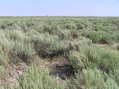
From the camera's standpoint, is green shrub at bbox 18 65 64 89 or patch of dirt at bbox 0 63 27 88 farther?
patch of dirt at bbox 0 63 27 88

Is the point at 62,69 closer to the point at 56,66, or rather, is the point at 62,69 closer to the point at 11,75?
the point at 56,66

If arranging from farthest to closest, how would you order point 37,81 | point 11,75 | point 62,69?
point 62,69
point 11,75
point 37,81

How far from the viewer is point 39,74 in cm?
390

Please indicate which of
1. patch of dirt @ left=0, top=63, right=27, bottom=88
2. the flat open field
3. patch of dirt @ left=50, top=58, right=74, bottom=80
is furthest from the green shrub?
patch of dirt @ left=50, top=58, right=74, bottom=80

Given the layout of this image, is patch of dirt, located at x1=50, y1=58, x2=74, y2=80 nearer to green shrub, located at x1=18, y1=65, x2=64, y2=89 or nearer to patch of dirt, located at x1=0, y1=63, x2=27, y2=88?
patch of dirt, located at x1=0, y1=63, x2=27, y2=88

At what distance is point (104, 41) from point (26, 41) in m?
5.73

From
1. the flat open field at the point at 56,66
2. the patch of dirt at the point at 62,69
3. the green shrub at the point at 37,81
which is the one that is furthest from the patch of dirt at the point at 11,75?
the patch of dirt at the point at 62,69

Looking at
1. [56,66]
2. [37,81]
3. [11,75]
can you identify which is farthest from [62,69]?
[37,81]

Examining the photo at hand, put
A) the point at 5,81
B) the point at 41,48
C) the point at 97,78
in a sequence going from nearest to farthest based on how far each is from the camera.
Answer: the point at 97,78, the point at 5,81, the point at 41,48

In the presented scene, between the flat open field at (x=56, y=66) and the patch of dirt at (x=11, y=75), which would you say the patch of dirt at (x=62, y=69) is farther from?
the patch of dirt at (x=11, y=75)

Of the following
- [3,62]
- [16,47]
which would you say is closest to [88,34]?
[16,47]

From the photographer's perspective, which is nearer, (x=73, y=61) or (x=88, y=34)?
(x=73, y=61)

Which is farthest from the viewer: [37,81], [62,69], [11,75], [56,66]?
[56,66]

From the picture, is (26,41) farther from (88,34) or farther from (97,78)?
A: (88,34)
